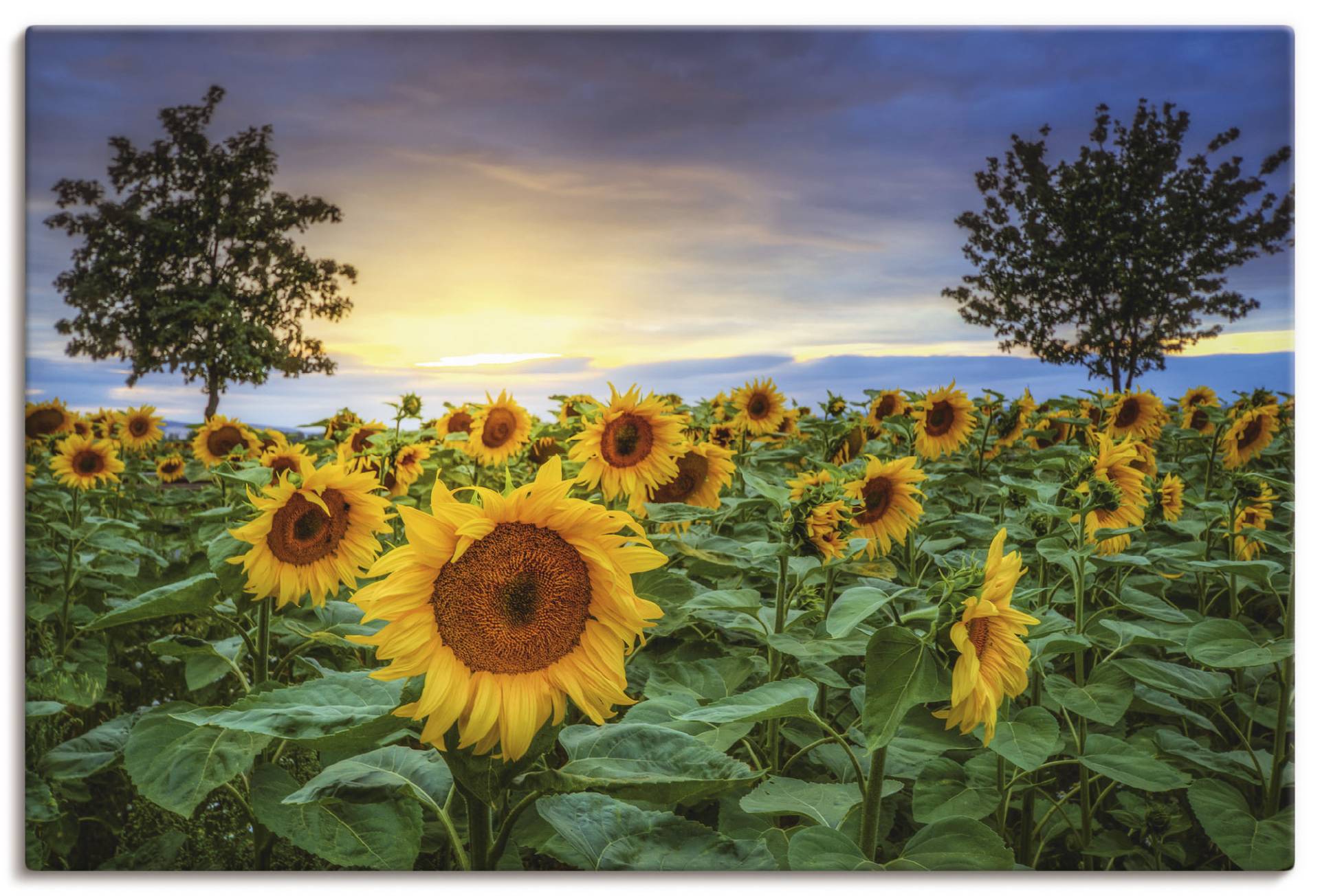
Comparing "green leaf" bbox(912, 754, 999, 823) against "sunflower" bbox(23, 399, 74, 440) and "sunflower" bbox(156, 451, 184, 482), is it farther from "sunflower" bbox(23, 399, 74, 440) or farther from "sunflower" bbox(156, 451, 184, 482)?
"sunflower" bbox(156, 451, 184, 482)

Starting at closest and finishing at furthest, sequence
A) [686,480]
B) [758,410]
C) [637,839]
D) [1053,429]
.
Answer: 1. [637,839]
2. [686,480]
3. [1053,429]
4. [758,410]

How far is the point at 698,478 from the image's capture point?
263 centimetres

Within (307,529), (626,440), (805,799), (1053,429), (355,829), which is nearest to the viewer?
(355,829)

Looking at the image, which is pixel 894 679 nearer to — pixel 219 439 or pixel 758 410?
pixel 758 410

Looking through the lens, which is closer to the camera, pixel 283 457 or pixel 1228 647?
pixel 1228 647

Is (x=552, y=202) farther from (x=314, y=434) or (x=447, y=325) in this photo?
(x=314, y=434)

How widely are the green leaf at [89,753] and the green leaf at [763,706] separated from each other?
1267 millimetres

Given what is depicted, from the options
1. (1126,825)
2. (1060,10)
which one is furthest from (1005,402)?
(1126,825)

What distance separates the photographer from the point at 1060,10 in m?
2.59

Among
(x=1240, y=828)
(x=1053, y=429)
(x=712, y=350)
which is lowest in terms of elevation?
(x=1240, y=828)

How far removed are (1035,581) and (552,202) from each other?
1.76 meters

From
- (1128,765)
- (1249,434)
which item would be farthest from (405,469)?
(1249,434)

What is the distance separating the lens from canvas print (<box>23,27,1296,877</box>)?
205cm

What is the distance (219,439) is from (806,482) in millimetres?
1982
